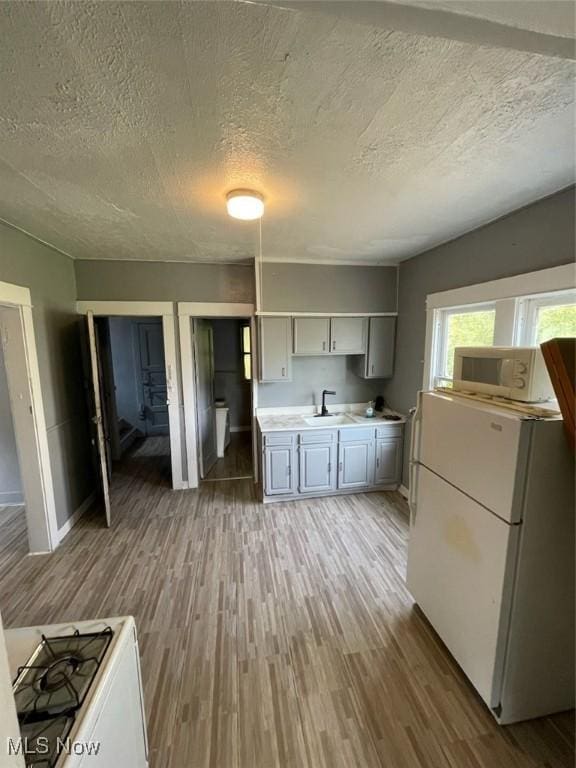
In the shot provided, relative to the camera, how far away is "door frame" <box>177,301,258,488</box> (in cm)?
340

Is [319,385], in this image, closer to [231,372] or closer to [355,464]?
[355,464]

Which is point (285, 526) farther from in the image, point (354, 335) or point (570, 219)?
point (570, 219)

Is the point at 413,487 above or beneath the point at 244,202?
beneath

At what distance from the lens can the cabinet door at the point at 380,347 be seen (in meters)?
3.53

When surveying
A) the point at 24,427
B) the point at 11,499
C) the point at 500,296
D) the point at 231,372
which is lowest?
the point at 11,499

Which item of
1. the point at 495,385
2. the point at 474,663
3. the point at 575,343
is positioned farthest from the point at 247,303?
the point at 474,663

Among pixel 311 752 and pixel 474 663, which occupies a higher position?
pixel 474 663

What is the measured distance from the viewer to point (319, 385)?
12.5ft

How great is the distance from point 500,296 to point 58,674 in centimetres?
286

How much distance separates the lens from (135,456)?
15.2 feet

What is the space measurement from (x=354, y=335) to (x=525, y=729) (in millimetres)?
2994

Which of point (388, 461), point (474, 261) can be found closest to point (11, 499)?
point (388, 461)

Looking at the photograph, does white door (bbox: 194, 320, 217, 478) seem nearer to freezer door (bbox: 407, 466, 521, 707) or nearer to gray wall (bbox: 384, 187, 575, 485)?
gray wall (bbox: 384, 187, 575, 485)

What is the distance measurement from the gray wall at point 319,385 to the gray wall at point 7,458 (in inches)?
99.3
